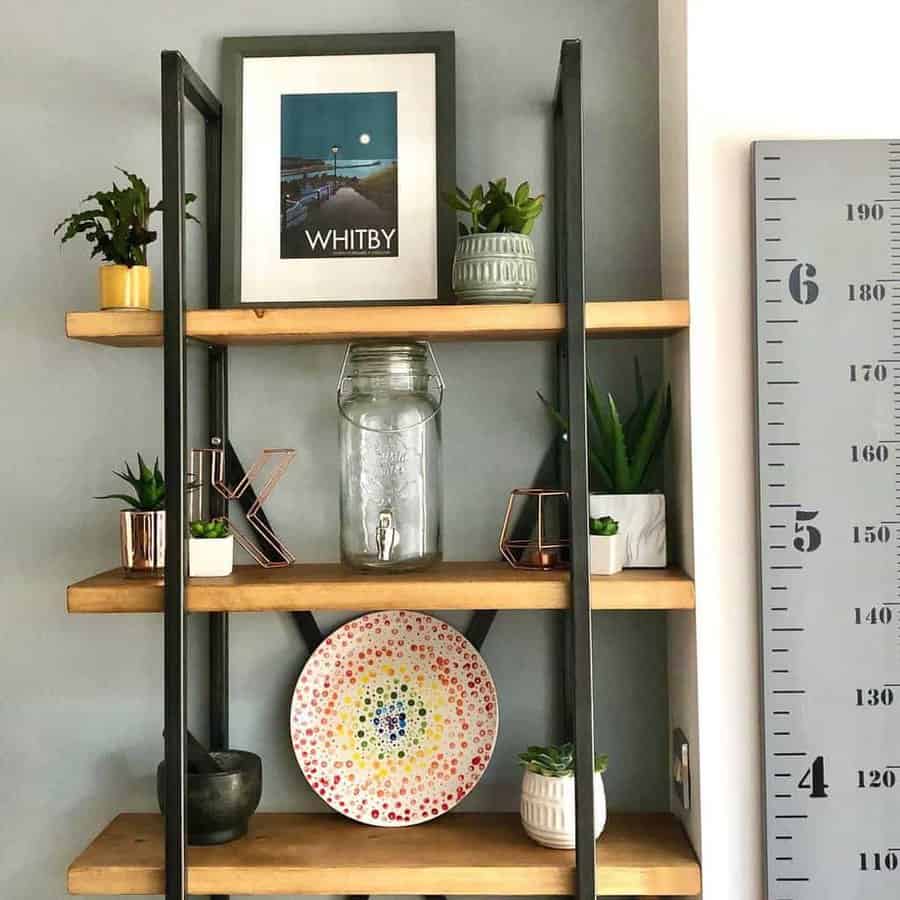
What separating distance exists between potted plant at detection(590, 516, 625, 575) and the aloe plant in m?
0.09

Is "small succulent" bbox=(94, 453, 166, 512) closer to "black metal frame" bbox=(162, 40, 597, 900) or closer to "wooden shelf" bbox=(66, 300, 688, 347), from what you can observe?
"black metal frame" bbox=(162, 40, 597, 900)

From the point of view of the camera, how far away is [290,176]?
168 cm

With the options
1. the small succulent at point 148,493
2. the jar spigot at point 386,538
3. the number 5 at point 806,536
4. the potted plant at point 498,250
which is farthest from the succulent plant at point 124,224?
the number 5 at point 806,536

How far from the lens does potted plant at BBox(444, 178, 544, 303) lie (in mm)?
1478

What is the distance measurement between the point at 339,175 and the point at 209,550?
2.05ft

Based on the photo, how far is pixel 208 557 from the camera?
60.0 inches

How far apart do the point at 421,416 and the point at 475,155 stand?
44 cm

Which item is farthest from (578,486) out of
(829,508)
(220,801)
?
(220,801)

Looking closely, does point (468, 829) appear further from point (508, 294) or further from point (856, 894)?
point (508, 294)

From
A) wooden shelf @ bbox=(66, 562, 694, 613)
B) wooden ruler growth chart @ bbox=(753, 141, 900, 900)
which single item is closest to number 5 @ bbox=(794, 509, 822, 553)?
wooden ruler growth chart @ bbox=(753, 141, 900, 900)

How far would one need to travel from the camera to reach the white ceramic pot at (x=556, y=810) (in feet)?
4.90

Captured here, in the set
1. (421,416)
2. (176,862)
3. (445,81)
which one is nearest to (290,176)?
(445,81)

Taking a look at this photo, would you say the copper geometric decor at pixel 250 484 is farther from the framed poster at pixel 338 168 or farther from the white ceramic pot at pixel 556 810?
the white ceramic pot at pixel 556 810

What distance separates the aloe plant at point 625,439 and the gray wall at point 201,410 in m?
0.09
